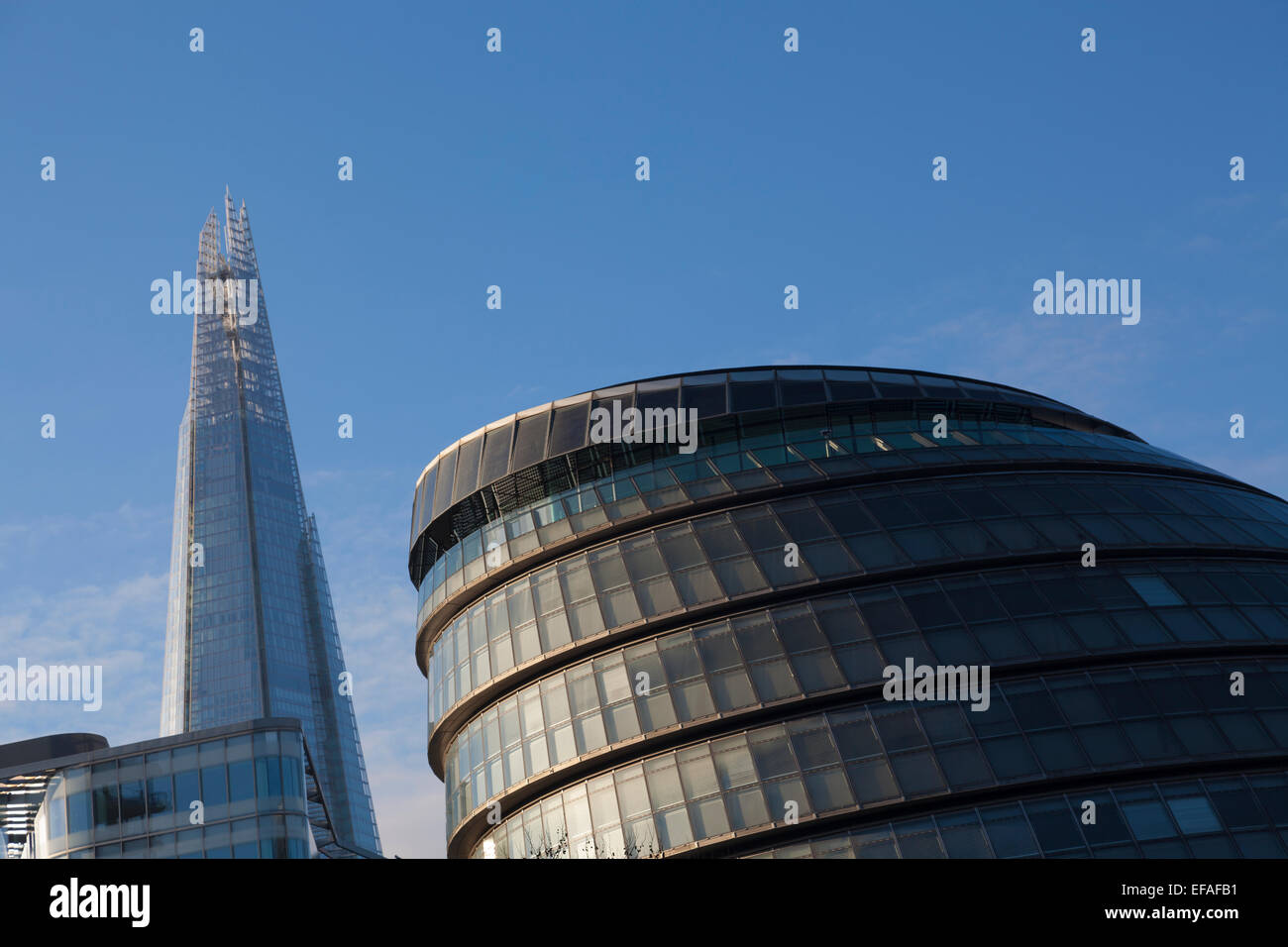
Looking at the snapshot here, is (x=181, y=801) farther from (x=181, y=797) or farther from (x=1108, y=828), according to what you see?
(x=1108, y=828)

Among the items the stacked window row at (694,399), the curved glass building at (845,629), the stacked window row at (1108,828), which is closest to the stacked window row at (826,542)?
the curved glass building at (845,629)

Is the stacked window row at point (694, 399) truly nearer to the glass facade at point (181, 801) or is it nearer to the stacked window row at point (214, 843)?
the glass facade at point (181, 801)

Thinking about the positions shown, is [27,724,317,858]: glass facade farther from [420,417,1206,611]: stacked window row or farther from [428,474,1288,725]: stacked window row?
[420,417,1206,611]: stacked window row

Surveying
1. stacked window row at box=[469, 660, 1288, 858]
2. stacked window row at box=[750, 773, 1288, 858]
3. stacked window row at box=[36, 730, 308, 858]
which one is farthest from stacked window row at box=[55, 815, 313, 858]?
stacked window row at box=[750, 773, 1288, 858]

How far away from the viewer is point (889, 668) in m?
47.2

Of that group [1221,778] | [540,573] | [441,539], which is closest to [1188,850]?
[1221,778]

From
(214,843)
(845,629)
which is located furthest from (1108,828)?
(214,843)

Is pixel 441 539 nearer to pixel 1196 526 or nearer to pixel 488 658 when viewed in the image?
pixel 488 658

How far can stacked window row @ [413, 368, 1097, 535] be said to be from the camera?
57.2 meters

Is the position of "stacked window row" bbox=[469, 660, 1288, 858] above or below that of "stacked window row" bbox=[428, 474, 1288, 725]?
below

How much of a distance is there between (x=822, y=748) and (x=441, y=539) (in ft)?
77.2

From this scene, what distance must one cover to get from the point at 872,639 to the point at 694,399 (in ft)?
46.7

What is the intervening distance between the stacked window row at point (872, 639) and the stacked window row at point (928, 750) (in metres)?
1.37

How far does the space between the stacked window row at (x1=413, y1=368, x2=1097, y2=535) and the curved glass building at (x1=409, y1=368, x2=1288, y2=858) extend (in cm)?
13
